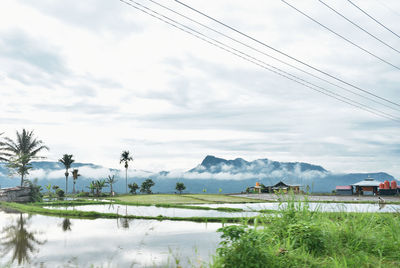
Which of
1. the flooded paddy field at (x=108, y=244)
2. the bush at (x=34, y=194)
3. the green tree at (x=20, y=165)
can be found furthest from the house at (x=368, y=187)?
the green tree at (x=20, y=165)

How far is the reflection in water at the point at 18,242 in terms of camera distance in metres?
11.4

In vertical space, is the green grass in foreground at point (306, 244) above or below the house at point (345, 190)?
above

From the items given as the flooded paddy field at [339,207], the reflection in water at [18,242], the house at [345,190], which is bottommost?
the house at [345,190]

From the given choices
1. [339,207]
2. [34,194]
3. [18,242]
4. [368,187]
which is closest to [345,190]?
[368,187]

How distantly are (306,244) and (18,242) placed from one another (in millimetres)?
12463

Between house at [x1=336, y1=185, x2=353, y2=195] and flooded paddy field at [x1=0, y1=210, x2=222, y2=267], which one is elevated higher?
flooded paddy field at [x1=0, y1=210, x2=222, y2=267]

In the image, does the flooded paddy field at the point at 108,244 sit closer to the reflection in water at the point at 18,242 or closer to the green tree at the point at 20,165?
the reflection in water at the point at 18,242

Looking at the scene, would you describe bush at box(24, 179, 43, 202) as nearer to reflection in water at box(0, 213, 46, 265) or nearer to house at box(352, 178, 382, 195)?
reflection in water at box(0, 213, 46, 265)

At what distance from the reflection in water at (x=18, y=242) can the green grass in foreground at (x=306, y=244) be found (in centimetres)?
798

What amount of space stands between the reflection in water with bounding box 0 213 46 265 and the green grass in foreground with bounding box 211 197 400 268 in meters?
7.98

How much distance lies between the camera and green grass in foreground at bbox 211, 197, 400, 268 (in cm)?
617

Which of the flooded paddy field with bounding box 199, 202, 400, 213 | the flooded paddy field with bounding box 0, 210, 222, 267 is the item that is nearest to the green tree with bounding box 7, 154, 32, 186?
the flooded paddy field with bounding box 0, 210, 222, 267

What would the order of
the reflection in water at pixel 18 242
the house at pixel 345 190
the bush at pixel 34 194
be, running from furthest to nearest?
the house at pixel 345 190, the bush at pixel 34 194, the reflection in water at pixel 18 242

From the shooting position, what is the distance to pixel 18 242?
14.0 meters
